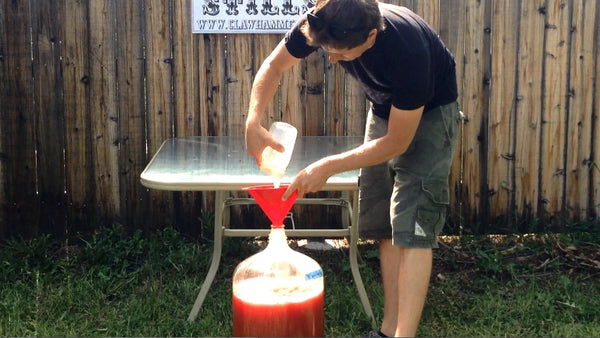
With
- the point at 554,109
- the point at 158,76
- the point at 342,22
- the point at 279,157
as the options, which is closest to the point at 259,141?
the point at 279,157

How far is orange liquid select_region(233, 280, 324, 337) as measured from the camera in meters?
2.98

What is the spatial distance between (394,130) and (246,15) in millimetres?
2217

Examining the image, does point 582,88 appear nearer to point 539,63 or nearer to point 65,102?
point 539,63

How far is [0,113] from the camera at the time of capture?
4906 mm

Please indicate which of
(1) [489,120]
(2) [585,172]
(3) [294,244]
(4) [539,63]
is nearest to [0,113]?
(3) [294,244]

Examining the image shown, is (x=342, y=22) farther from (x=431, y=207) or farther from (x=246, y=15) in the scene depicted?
(x=246, y=15)

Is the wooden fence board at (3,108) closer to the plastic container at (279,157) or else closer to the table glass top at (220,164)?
the table glass top at (220,164)

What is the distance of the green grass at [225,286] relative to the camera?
12.4ft

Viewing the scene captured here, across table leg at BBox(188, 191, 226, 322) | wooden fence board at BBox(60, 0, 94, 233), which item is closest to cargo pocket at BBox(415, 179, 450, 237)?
table leg at BBox(188, 191, 226, 322)

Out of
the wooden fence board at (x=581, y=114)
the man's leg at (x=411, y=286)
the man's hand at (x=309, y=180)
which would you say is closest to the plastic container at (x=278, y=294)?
the man's hand at (x=309, y=180)

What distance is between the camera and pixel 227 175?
11.6ft

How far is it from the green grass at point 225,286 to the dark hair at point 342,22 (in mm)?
1576

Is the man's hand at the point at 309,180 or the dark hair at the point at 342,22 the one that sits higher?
the dark hair at the point at 342,22

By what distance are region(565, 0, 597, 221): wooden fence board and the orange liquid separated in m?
2.71
